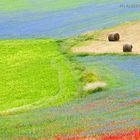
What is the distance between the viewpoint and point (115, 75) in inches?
1774

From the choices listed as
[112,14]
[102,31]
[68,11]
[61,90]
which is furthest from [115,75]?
[68,11]

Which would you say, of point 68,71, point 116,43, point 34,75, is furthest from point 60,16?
point 34,75

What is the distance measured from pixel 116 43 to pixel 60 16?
62.0 ft

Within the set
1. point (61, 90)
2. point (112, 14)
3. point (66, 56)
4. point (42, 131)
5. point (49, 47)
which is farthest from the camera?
point (112, 14)

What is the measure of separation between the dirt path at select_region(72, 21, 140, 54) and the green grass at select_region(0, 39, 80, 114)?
11.7 ft

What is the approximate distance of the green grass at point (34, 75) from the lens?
1550 inches

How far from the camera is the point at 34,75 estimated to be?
49.8 metres

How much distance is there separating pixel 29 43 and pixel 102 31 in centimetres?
1021

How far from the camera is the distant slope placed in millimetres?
73875

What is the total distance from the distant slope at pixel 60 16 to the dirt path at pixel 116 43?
292cm

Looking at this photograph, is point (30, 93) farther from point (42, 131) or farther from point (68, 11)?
point (68, 11)

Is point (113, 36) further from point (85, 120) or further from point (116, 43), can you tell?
point (85, 120)

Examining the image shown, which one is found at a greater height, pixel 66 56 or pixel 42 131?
pixel 42 131

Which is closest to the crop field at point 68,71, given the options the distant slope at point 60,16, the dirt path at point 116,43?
the dirt path at point 116,43
